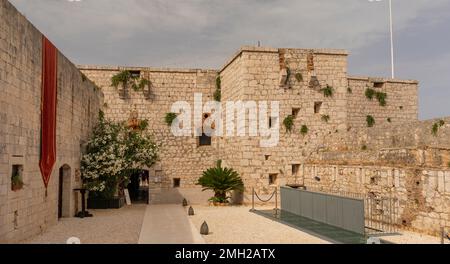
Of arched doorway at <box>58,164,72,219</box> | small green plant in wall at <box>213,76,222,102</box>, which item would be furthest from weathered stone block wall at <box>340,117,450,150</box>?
arched doorway at <box>58,164,72,219</box>

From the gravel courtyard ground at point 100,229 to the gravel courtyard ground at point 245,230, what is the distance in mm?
1819

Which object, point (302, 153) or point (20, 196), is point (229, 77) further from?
point (20, 196)

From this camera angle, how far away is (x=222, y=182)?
15492 millimetres

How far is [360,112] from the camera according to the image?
19.8 m

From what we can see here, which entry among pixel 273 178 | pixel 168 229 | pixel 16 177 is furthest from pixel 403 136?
pixel 16 177

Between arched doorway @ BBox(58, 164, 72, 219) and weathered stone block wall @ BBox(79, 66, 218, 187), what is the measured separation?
586cm

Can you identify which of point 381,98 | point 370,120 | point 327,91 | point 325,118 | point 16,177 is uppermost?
point 381,98

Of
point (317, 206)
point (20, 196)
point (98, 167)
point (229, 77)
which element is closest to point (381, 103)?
point (229, 77)

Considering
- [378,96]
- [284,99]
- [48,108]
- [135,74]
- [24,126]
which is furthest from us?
[378,96]

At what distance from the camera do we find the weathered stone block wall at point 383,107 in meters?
19.6

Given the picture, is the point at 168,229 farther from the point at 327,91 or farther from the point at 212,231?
the point at 327,91

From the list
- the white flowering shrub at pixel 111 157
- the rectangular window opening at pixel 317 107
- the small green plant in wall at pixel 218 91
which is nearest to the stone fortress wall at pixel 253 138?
the rectangular window opening at pixel 317 107

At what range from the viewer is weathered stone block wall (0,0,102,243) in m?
7.70

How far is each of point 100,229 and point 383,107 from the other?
1556 cm
